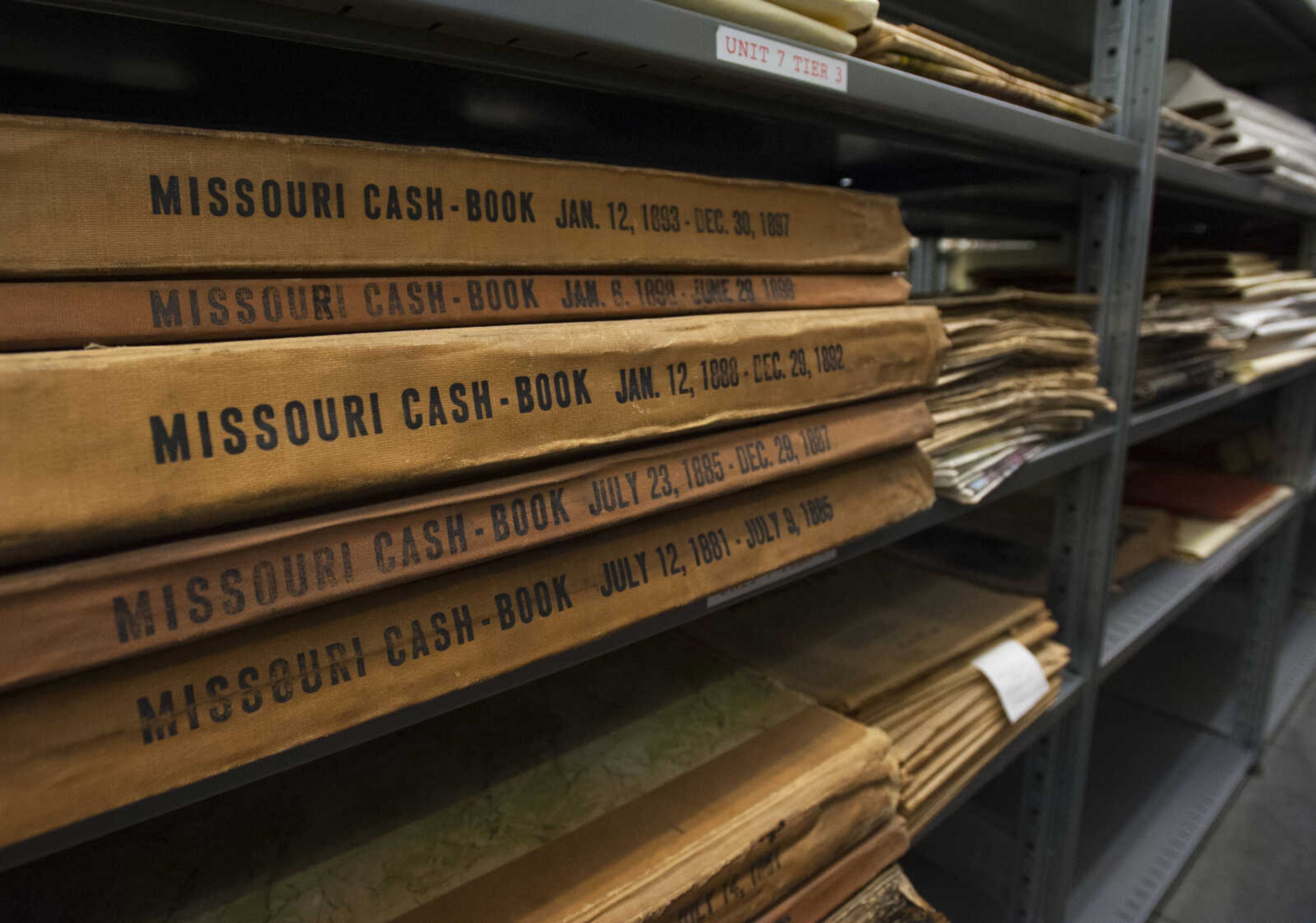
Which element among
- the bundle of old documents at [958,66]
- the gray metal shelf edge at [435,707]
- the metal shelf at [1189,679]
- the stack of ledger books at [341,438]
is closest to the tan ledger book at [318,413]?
the stack of ledger books at [341,438]

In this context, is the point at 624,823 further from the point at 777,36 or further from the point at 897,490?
the point at 777,36

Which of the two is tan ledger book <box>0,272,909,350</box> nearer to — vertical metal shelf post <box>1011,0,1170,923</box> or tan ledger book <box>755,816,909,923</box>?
tan ledger book <box>755,816,909,923</box>

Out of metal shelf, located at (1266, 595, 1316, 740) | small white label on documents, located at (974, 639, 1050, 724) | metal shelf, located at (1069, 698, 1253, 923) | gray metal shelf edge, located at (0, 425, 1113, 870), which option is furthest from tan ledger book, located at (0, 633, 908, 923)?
metal shelf, located at (1266, 595, 1316, 740)

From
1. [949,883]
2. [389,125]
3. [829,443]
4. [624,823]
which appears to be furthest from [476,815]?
[949,883]

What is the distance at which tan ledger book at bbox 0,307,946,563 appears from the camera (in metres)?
0.35

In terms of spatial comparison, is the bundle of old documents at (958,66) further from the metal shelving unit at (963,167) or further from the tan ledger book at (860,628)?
the tan ledger book at (860,628)

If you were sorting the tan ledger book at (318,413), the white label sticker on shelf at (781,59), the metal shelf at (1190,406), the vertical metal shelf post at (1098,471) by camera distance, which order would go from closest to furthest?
the tan ledger book at (318,413), the white label sticker on shelf at (781,59), the vertical metal shelf post at (1098,471), the metal shelf at (1190,406)

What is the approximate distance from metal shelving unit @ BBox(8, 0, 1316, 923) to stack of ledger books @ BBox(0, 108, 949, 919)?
0.04 m

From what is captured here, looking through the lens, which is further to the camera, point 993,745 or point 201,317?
point 993,745

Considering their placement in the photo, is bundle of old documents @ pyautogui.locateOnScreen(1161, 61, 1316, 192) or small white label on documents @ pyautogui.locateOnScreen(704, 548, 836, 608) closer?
small white label on documents @ pyautogui.locateOnScreen(704, 548, 836, 608)

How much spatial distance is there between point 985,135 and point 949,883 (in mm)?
1453

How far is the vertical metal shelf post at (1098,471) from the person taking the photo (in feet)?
3.39

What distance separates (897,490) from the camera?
2.46 feet

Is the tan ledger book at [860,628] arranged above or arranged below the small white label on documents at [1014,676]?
above
